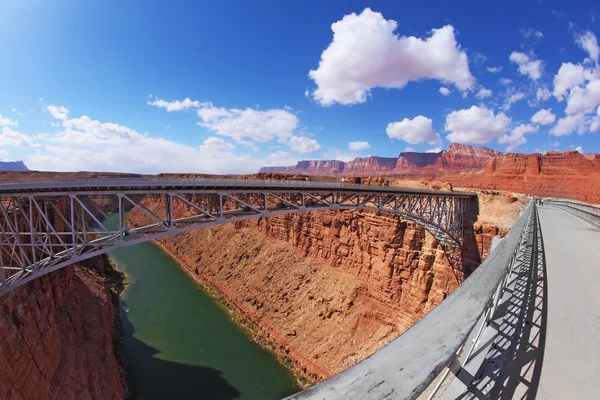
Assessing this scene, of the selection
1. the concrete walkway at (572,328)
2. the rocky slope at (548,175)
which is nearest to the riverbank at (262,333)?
the concrete walkway at (572,328)

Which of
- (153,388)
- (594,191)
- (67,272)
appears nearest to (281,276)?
(153,388)

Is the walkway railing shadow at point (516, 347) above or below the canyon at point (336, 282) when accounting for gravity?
above

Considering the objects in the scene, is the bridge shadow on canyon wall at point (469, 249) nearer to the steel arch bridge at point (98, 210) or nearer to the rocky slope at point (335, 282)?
the rocky slope at point (335, 282)

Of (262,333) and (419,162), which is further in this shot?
(419,162)

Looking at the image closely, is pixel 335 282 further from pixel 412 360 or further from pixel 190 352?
pixel 412 360

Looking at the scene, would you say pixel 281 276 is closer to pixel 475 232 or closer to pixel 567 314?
pixel 475 232

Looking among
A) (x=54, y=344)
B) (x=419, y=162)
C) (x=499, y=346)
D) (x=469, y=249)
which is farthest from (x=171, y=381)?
A: (x=419, y=162)
